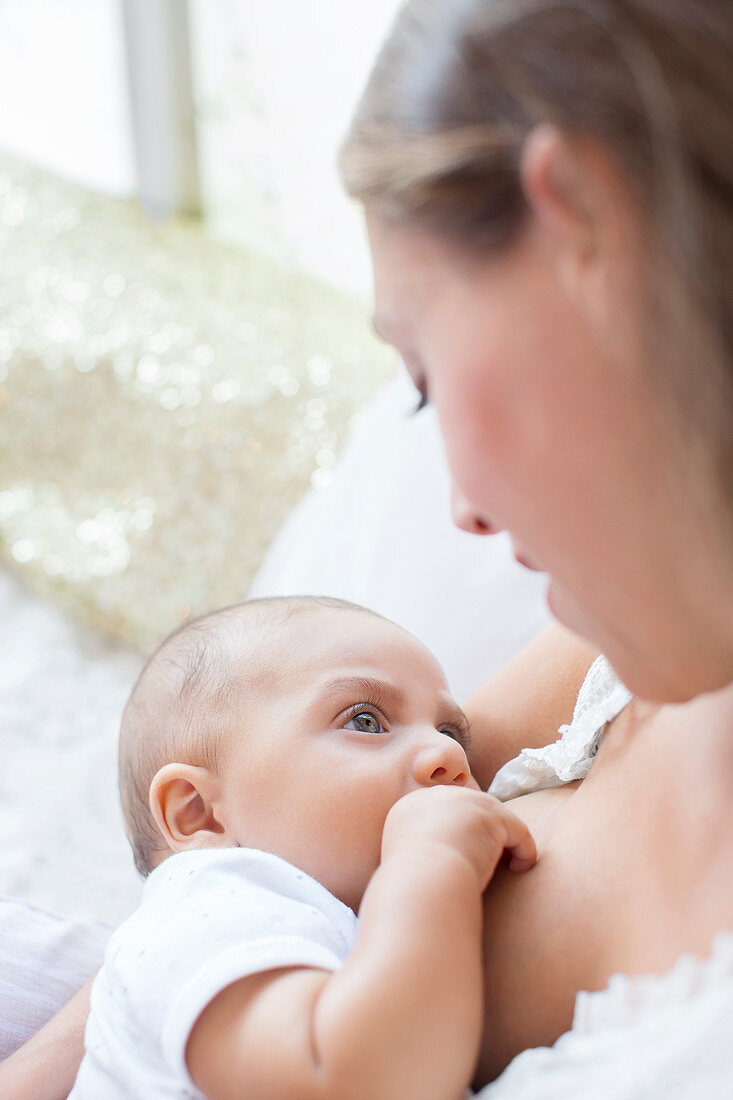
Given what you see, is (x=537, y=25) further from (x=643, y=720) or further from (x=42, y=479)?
(x=42, y=479)

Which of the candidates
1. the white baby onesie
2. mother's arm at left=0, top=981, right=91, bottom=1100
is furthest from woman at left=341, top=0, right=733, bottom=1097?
mother's arm at left=0, top=981, right=91, bottom=1100

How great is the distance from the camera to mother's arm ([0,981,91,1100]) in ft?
3.35

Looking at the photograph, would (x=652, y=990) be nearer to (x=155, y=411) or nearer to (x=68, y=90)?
(x=155, y=411)

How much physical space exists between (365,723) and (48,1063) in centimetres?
42

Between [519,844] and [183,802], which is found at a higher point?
[519,844]

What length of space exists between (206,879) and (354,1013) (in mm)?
205

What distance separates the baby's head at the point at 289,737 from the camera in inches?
39.6

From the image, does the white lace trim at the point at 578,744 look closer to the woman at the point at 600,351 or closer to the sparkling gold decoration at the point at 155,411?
the woman at the point at 600,351

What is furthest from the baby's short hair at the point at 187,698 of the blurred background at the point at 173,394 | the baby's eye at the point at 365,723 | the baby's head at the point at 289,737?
the blurred background at the point at 173,394

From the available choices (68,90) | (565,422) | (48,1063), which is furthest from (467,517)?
(68,90)

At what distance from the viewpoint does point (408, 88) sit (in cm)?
68

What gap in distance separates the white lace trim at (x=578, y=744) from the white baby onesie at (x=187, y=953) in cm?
25

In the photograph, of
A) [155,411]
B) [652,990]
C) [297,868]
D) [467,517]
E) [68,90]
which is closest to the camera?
[652,990]

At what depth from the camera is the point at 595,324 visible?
0.65 metres
